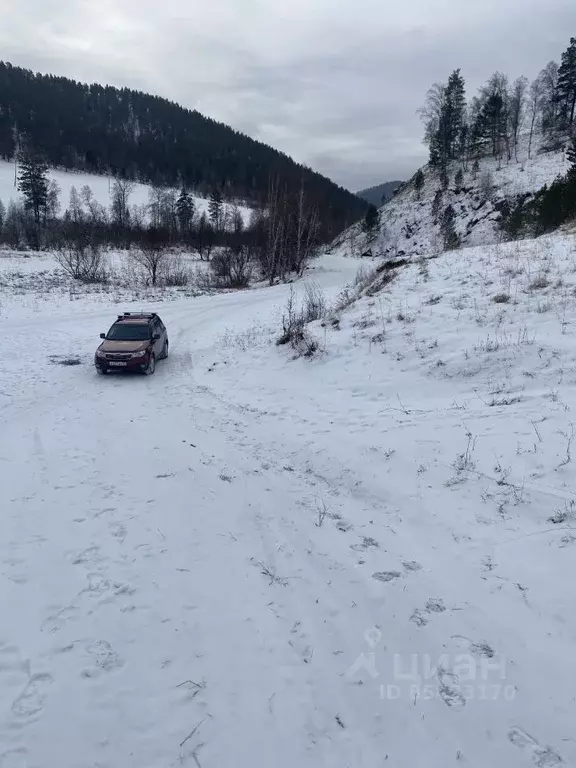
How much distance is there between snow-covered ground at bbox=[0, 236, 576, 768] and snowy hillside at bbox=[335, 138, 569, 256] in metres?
49.6

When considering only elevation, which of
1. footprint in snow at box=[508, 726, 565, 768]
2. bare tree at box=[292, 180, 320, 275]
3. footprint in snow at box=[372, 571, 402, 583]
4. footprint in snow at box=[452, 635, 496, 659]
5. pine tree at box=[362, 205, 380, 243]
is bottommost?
footprint in snow at box=[508, 726, 565, 768]

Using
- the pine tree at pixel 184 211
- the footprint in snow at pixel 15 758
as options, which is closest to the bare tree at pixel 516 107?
the pine tree at pixel 184 211

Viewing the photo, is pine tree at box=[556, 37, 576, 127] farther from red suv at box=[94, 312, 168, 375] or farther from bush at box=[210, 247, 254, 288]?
red suv at box=[94, 312, 168, 375]

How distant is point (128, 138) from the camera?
465ft

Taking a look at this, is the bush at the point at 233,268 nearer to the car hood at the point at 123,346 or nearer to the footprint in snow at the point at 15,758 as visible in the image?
the car hood at the point at 123,346

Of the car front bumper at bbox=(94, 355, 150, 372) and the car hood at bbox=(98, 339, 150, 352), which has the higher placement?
the car hood at bbox=(98, 339, 150, 352)

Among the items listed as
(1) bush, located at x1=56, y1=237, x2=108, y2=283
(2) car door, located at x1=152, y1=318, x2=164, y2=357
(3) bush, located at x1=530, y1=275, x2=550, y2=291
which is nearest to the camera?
(3) bush, located at x1=530, y1=275, x2=550, y2=291

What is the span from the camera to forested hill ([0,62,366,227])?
415ft

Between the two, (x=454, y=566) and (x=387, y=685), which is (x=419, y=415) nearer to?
(x=454, y=566)

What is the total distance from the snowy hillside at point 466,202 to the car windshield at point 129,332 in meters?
47.4

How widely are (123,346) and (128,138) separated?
15591 cm

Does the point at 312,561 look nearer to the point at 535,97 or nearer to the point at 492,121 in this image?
the point at 492,121

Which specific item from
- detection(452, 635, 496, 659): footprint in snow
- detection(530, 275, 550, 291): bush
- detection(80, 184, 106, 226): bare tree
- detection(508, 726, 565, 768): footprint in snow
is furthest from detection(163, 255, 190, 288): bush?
detection(80, 184, 106, 226): bare tree

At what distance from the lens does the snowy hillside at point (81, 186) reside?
98894mm
